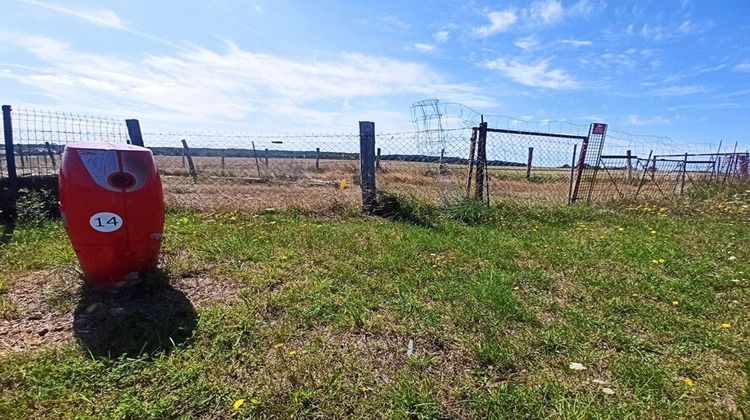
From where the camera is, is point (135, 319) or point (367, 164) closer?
point (135, 319)

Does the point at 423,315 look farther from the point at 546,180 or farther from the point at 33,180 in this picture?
the point at 546,180

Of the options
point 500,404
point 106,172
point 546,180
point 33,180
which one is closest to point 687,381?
point 500,404

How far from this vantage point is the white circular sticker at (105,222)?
2.68 meters

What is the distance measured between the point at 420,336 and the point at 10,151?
6170mm

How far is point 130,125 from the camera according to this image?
5.72 m

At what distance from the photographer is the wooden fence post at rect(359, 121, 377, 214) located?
19.4 ft

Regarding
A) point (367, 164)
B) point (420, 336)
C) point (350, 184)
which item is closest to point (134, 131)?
point (367, 164)

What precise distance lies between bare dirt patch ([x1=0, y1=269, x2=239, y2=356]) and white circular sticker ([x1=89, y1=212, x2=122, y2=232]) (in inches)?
22.0

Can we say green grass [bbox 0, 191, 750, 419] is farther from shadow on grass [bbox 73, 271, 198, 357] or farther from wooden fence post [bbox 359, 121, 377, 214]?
wooden fence post [bbox 359, 121, 377, 214]

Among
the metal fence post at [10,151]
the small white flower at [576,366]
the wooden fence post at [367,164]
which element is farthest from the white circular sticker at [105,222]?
the metal fence post at [10,151]

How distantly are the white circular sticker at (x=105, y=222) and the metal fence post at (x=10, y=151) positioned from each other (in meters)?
3.89

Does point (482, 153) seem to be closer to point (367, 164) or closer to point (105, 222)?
point (367, 164)

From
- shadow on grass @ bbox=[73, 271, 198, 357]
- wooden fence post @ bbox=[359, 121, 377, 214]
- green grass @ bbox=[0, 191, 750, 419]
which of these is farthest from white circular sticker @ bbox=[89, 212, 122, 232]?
wooden fence post @ bbox=[359, 121, 377, 214]

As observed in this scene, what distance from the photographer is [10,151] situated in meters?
5.17
